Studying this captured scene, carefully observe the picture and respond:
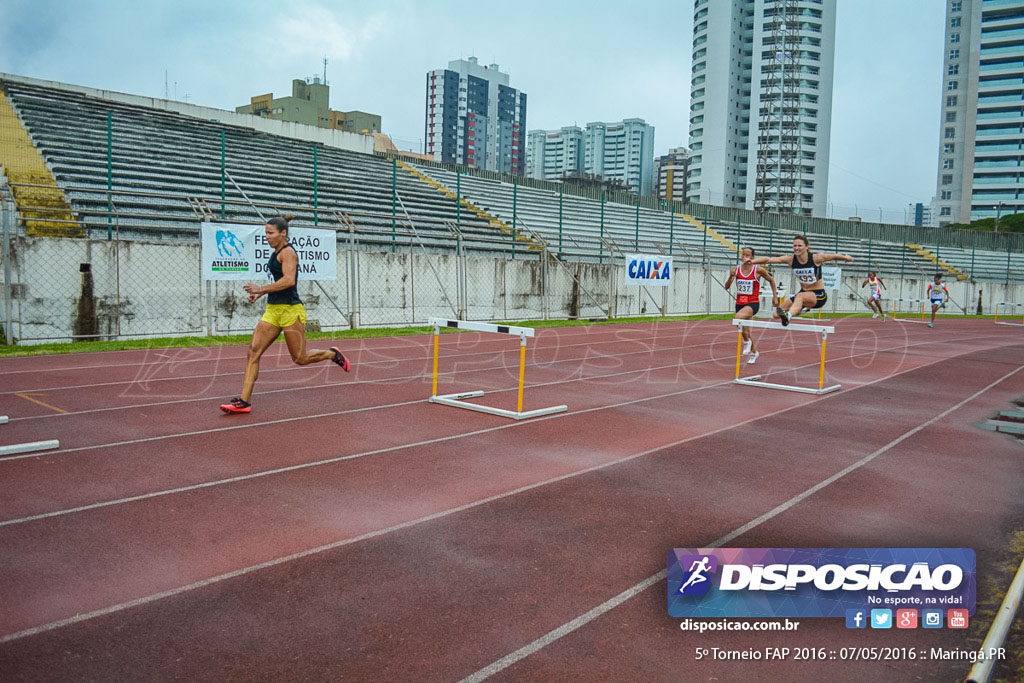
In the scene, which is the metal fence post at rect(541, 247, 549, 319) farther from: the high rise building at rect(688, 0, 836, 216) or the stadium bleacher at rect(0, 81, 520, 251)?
the high rise building at rect(688, 0, 836, 216)

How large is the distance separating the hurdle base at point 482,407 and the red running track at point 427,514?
0.19 m

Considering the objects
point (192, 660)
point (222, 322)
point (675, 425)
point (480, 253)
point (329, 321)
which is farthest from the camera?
point (480, 253)

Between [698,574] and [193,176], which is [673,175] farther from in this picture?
[698,574]

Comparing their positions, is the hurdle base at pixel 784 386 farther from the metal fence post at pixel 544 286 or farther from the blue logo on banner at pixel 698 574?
the metal fence post at pixel 544 286

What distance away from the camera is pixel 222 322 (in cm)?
1519

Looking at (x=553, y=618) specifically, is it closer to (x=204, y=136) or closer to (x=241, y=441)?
(x=241, y=441)

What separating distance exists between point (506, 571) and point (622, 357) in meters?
10.4

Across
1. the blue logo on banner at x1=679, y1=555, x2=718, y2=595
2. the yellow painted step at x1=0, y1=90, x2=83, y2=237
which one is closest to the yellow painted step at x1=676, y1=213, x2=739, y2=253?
the yellow painted step at x1=0, y1=90, x2=83, y2=237

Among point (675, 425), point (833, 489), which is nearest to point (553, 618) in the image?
point (833, 489)

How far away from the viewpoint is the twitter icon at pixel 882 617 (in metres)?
3.48

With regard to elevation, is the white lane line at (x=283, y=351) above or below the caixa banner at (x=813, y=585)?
above

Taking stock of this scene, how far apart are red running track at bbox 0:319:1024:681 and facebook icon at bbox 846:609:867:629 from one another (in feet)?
0.18

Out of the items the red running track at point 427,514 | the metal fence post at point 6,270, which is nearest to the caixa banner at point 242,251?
the metal fence post at point 6,270

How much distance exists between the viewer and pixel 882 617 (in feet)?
11.5
